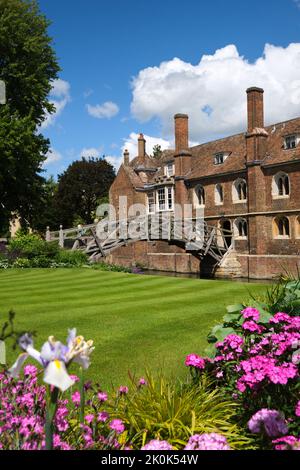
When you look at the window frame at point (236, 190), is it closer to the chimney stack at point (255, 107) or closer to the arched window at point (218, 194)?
the arched window at point (218, 194)

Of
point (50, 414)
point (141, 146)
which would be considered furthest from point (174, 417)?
point (141, 146)

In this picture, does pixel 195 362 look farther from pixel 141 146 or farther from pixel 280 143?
pixel 141 146

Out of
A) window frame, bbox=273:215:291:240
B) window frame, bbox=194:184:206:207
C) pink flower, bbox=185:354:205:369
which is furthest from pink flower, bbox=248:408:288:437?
window frame, bbox=194:184:206:207

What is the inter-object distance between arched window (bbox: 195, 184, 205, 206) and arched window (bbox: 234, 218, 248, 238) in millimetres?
5034

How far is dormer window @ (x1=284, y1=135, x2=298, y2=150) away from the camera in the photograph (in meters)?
30.6

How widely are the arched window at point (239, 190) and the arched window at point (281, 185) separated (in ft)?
10.5

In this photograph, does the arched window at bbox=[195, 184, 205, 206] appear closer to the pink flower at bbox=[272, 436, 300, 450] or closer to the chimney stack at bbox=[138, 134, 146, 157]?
the chimney stack at bbox=[138, 134, 146, 157]

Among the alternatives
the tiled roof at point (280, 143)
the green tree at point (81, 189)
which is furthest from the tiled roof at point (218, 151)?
the green tree at point (81, 189)

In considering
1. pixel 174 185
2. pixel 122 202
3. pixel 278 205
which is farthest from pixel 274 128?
pixel 122 202

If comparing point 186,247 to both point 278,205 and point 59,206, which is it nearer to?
point 278,205

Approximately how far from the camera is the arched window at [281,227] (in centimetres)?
3068

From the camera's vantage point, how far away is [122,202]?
153 ft

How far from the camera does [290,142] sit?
30922 millimetres

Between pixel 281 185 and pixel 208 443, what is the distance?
30517 mm
